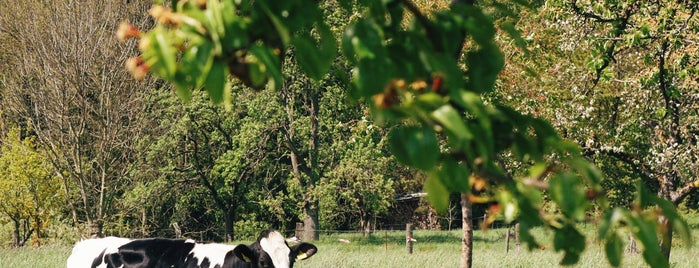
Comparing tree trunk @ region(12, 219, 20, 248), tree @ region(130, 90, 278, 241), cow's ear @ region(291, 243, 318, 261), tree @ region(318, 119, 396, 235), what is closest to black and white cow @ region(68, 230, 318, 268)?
cow's ear @ region(291, 243, 318, 261)

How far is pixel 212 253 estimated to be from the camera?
10688mm

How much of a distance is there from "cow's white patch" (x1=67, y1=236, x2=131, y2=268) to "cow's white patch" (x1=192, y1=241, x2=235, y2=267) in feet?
3.78

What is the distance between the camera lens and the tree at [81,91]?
24406mm

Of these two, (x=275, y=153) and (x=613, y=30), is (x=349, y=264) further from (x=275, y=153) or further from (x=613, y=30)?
(x=275, y=153)

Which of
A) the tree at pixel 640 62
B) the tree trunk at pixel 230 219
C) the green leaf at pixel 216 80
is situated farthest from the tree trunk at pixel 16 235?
the green leaf at pixel 216 80

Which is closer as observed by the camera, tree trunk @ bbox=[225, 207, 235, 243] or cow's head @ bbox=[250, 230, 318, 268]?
cow's head @ bbox=[250, 230, 318, 268]

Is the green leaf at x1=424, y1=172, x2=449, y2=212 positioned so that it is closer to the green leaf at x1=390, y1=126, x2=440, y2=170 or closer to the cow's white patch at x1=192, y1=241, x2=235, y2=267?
the green leaf at x1=390, y1=126, x2=440, y2=170

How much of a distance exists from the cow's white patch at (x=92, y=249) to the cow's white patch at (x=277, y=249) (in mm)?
2166

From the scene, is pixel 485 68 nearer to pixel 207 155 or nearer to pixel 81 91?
pixel 81 91

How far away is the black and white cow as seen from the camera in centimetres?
1011

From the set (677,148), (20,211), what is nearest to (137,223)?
(20,211)

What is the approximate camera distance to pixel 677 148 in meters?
14.6

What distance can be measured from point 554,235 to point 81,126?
24051mm

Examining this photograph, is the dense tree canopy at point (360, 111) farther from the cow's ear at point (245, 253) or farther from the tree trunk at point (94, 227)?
the cow's ear at point (245, 253)
